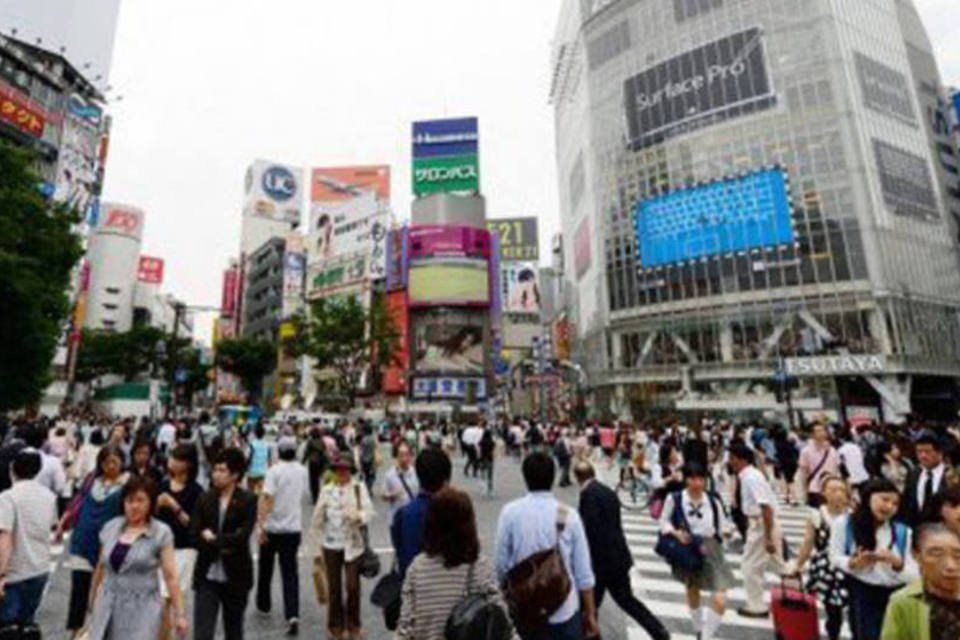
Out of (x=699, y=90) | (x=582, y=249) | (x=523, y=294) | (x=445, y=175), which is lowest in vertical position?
(x=582, y=249)

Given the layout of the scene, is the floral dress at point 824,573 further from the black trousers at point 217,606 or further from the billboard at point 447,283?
the billboard at point 447,283

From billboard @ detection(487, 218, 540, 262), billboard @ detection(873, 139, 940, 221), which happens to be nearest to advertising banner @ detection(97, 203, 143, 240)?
billboard @ detection(487, 218, 540, 262)

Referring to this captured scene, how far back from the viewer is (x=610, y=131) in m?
58.1

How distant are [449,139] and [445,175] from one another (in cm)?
502

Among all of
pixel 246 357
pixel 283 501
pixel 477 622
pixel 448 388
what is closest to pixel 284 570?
pixel 283 501

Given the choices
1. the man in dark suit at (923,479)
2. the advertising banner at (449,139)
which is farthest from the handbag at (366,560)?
the advertising banner at (449,139)

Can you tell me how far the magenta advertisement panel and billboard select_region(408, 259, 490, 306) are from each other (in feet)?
3.17

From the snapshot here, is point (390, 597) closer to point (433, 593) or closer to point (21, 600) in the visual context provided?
point (433, 593)

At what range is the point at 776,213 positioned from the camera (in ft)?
147

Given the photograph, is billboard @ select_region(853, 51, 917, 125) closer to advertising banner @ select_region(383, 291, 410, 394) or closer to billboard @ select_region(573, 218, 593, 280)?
billboard @ select_region(573, 218, 593, 280)

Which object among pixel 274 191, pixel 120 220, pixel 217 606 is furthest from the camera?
pixel 274 191

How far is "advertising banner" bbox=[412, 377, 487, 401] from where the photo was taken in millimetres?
67062

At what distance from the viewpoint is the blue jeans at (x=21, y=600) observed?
4730mm

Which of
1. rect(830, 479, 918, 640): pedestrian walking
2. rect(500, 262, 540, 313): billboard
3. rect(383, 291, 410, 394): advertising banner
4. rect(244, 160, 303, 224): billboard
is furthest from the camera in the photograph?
rect(244, 160, 303, 224): billboard
